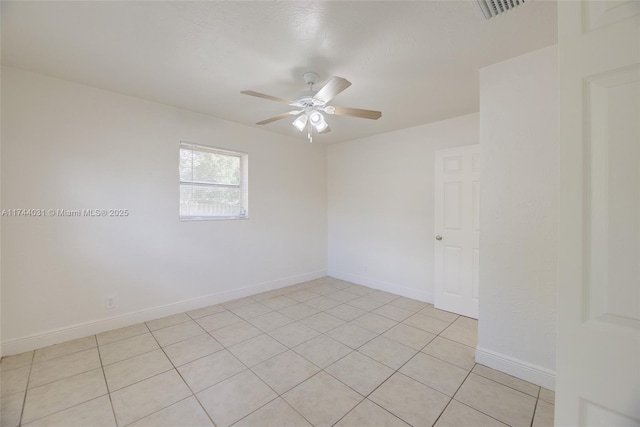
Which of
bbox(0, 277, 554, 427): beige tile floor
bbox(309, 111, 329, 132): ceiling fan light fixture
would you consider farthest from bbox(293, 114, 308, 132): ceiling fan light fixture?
bbox(0, 277, 554, 427): beige tile floor

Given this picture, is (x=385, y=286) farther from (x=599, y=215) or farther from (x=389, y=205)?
(x=599, y=215)

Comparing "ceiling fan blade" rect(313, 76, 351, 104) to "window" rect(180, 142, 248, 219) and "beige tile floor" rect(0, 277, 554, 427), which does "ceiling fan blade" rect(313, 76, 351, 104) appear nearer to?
"window" rect(180, 142, 248, 219)

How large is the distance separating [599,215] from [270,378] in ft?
7.08

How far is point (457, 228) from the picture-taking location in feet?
10.8

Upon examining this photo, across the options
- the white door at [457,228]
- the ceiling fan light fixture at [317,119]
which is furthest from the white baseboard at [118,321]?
the ceiling fan light fixture at [317,119]

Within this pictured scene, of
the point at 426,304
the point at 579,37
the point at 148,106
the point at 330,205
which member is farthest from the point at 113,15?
the point at 426,304

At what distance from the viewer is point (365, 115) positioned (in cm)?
220

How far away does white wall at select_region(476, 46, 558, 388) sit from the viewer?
6.19 ft

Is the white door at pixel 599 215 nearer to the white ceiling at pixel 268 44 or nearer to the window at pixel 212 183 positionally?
the white ceiling at pixel 268 44

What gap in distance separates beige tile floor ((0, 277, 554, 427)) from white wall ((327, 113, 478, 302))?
3.69ft

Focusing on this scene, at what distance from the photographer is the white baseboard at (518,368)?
74.6 inches

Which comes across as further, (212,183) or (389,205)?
(389,205)

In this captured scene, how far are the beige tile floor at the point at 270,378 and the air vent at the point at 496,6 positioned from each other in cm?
252

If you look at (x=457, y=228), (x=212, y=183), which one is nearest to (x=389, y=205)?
(x=457, y=228)
